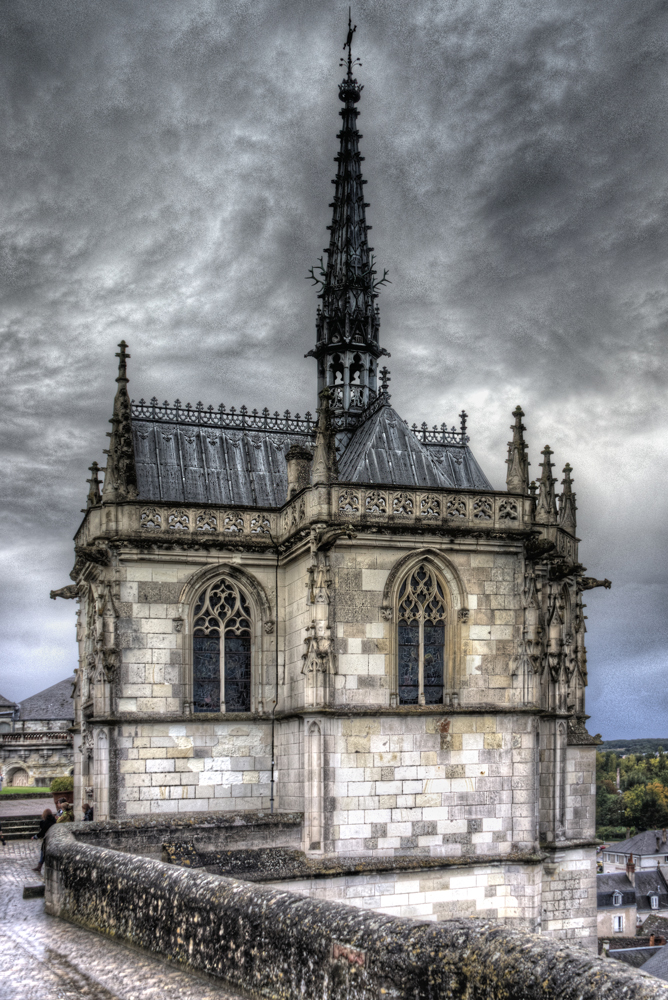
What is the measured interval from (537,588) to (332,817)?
21.5ft

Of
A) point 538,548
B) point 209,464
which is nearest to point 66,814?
point 209,464

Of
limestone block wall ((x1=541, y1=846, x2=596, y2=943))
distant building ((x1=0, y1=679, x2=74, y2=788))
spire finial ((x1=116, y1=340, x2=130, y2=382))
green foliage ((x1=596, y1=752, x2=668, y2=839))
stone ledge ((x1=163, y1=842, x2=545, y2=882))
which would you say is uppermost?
spire finial ((x1=116, y1=340, x2=130, y2=382))

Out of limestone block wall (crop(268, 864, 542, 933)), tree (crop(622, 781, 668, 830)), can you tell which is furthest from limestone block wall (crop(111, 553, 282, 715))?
tree (crop(622, 781, 668, 830))

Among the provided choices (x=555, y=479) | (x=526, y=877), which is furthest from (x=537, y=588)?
(x=526, y=877)

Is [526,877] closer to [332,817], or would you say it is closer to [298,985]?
[332,817]

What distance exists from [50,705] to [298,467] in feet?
141

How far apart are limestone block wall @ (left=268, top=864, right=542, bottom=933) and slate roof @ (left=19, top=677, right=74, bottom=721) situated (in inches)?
1691

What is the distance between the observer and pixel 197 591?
75.9 feet

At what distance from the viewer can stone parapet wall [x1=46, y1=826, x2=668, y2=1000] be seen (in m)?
6.69

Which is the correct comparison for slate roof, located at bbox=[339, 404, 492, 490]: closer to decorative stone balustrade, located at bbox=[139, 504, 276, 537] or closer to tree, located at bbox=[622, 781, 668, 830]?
decorative stone balustrade, located at bbox=[139, 504, 276, 537]

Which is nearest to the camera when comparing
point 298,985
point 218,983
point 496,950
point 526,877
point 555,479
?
point 496,950

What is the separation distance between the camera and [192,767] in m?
22.6

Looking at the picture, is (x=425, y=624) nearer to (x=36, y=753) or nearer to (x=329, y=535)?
(x=329, y=535)

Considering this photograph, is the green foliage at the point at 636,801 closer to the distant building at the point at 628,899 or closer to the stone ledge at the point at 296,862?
the distant building at the point at 628,899
